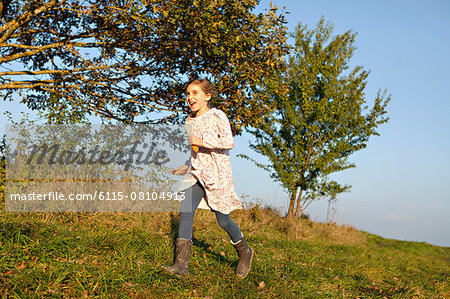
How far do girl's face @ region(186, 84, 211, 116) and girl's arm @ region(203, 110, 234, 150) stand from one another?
18cm

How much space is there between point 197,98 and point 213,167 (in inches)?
29.4

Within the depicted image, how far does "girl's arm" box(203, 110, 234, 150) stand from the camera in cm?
358

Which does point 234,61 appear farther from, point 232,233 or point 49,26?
point 49,26

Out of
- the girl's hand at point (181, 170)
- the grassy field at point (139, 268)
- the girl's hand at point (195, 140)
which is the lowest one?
the grassy field at point (139, 268)

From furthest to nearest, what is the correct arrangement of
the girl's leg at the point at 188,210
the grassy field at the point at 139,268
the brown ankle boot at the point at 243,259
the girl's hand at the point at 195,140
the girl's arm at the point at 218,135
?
1. the brown ankle boot at the point at 243,259
2. the girl's leg at the point at 188,210
3. the girl's arm at the point at 218,135
4. the girl's hand at the point at 195,140
5. the grassy field at the point at 139,268

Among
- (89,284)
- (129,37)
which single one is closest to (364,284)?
(89,284)

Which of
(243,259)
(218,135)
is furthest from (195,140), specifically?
(243,259)

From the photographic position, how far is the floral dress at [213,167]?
3764 millimetres

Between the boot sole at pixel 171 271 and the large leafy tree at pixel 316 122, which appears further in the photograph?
the large leafy tree at pixel 316 122

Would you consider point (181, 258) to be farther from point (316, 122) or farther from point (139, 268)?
point (316, 122)

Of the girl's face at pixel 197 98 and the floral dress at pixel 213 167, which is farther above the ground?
the girl's face at pixel 197 98

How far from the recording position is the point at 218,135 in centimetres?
375

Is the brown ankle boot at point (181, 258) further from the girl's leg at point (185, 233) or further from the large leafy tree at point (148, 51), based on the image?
the large leafy tree at point (148, 51)

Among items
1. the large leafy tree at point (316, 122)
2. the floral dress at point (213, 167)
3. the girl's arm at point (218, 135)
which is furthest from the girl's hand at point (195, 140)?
the large leafy tree at point (316, 122)
